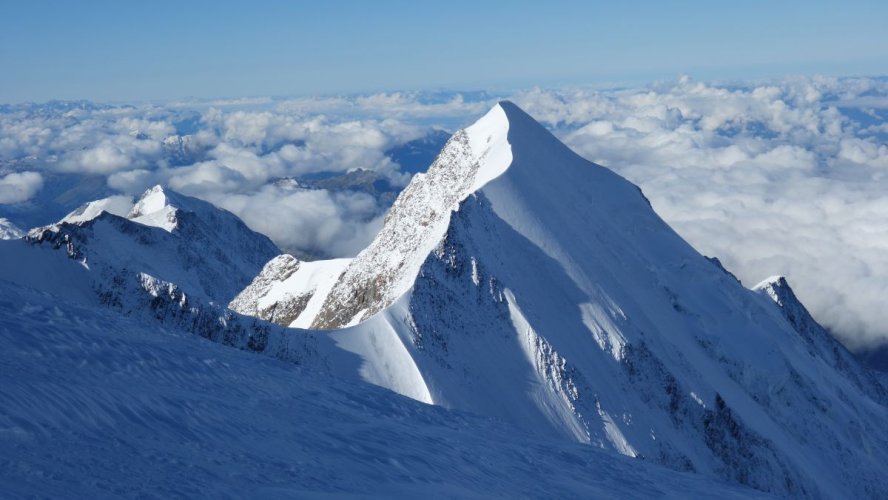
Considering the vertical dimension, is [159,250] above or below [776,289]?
above

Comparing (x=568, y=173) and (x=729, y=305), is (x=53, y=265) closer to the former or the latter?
(x=568, y=173)

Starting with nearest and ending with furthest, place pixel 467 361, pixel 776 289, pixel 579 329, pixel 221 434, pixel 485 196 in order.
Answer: pixel 221 434 → pixel 467 361 → pixel 579 329 → pixel 485 196 → pixel 776 289

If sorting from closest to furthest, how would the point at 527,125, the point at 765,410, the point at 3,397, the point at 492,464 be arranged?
the point at 3,397, the point at 492,464, the point at 765,410, the point at 527,125

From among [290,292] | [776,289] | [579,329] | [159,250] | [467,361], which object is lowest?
[776,289]

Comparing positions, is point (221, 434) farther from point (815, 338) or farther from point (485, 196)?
point (815, 338)

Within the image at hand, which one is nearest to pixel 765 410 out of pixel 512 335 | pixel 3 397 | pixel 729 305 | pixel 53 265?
pixel 729 305

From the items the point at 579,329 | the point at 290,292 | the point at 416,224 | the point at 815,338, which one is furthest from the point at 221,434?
the point at 815,338
